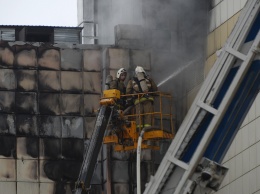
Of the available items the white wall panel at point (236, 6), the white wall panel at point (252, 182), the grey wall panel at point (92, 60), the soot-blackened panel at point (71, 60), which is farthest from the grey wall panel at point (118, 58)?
the white wall panel at point (252, 182)

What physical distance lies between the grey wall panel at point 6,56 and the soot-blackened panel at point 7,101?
2.40ft

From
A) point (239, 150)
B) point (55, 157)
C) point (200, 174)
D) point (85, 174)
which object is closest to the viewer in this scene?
point (200, 174)

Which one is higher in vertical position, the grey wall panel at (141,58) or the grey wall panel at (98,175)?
the grey wall panel at (141,58)

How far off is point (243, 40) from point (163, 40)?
1303cm

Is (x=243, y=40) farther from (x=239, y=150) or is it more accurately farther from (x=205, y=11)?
(x=205, y=11)

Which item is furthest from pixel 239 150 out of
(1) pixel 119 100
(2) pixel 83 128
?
(2) pixel 83 128

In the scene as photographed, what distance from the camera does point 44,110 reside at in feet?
96.1

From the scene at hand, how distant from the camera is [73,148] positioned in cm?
2934

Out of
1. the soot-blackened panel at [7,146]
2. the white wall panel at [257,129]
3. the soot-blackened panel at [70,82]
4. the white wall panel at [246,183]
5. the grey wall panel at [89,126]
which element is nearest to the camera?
the white wall panel at [257,129]

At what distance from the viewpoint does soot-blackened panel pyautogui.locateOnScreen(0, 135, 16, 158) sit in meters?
28.8

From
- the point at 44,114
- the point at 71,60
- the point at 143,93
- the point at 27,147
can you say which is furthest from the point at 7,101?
the point at 143,93

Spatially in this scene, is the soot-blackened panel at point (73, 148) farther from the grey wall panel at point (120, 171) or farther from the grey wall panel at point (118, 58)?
the grey wall panel at point (118, 58)

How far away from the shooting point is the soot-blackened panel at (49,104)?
2931 centimetres

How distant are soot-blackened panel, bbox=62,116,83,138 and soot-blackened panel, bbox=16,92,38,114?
0.83 meters
